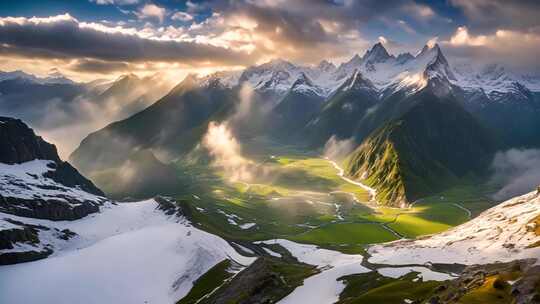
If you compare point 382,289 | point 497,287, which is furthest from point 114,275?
point 497,287

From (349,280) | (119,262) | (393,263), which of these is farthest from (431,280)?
(119,262)

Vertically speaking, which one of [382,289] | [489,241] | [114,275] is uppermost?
[382,289]

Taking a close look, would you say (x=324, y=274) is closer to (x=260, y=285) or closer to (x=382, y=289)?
(x=260, y=285)

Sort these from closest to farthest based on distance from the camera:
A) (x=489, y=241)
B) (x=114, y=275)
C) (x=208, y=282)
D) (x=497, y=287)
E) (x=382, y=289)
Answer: (x=497, y=287) → (x=382, y=289) → (x=489, y=241) → (x=208, y=282) → (x=114, y=275)

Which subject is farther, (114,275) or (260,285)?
(114,275)

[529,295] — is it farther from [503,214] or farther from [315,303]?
[503,214]

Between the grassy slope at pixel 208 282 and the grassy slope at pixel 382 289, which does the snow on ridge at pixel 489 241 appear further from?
the grassy slope at pixel 208 282

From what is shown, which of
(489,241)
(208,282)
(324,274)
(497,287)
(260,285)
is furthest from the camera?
(208,282)

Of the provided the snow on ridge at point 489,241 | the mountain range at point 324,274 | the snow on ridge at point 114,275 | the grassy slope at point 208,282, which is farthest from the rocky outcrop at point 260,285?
the snow on ridge at point 489,241

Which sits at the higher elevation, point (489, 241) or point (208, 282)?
point (489, 241)
